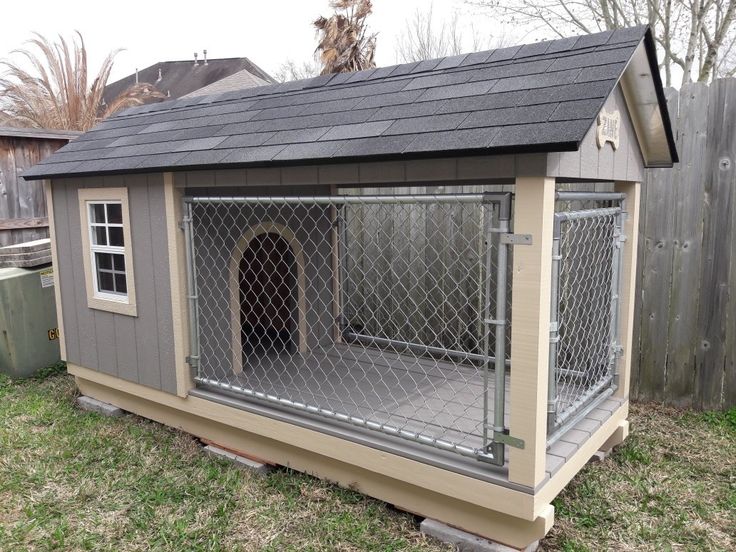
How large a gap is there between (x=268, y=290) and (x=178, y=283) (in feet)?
4.91

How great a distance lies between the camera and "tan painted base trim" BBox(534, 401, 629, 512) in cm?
256

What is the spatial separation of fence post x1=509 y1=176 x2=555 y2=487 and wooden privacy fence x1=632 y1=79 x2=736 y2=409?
6.81ft

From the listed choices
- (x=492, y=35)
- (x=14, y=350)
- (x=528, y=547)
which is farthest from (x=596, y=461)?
(x=492, y=35)

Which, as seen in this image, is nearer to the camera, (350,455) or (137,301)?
(350,455)

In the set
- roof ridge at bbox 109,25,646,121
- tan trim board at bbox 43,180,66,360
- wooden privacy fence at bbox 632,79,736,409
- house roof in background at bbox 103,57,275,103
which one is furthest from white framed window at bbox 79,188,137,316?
house roof in background at bbox 103,57,275,103

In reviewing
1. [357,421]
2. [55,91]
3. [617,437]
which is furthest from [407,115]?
[55,91]

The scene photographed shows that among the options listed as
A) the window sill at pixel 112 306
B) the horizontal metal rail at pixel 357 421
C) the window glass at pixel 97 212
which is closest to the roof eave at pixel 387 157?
the window glass at pixel 97 212

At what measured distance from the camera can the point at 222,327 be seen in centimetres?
391

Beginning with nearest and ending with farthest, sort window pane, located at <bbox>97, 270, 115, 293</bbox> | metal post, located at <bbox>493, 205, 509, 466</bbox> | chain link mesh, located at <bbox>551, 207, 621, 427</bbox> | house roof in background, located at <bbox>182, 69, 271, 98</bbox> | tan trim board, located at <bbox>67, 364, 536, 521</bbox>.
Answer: metal post, located at <bbox>493, 205, 509, 466</bbox> < tan trim board, located at <bbox>67, 364, 536, 521</bbox> < chain link mesh, located at <bbox>551, 207, 621, 427</bbox> < window pane, located at <bbox>97, 270, 115, 293</bbox> < house roof in background, located at <bbox>182, 69, 271, 98</bbox>

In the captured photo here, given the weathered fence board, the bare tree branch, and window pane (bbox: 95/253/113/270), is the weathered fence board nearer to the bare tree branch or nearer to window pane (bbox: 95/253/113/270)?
window pane (bbox: 95/253/113/270)

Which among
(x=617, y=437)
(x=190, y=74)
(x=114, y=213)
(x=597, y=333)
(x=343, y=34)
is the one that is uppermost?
(x=190, y=74)

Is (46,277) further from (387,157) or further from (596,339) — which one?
(596,339)

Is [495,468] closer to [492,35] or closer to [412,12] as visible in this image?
[492,35]

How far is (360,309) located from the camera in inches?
209
